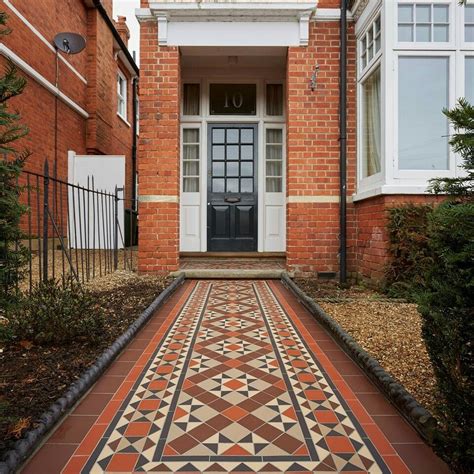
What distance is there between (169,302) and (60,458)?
2791mm

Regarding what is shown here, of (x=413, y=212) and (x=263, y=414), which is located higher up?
(x=413, y=212)

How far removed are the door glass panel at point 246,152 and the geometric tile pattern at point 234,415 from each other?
181 inches

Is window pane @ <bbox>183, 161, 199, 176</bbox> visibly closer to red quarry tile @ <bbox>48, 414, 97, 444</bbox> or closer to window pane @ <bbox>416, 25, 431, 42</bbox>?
window pane @ <bbox>416, 25, 431, 42</bbox>

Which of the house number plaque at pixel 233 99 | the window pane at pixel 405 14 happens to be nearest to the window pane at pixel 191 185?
the house number plaque at pixel 233 99

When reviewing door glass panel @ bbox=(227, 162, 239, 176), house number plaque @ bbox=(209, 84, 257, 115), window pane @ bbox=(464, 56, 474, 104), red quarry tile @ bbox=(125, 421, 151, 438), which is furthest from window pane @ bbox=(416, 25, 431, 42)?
red quarry tile @ bbox=(125, 421, 151, 438)

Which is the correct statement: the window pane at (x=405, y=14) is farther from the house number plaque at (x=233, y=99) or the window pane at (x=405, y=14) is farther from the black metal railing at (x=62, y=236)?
the black metal railing at (x=62, y=236)

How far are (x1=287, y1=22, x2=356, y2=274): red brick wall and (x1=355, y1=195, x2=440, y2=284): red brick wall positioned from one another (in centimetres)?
28

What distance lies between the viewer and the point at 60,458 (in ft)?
5.49

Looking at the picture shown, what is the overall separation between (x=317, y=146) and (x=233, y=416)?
446 cm

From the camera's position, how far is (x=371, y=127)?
17.1 ft

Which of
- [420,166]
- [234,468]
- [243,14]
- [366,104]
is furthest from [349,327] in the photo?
[243,14]

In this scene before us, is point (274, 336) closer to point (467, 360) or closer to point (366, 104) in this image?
point (467, 360)

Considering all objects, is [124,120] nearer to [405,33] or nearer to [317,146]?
[317,146]

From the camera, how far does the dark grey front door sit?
23.5 feet
